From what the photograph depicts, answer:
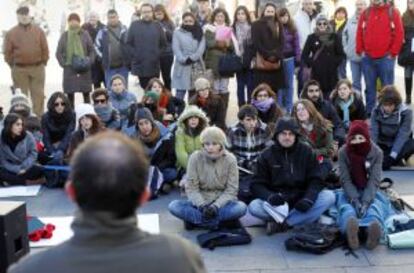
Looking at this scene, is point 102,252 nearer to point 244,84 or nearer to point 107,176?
point 107,176

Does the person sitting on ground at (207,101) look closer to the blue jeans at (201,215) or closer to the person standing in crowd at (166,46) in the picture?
the person standing in crowd at (166,46)

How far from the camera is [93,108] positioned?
7.87m

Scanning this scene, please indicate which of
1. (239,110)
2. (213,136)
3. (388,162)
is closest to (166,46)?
(239,110)

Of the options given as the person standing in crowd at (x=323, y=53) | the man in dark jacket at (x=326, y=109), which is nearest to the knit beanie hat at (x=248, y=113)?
the man in dark jacket at (x=326, y=109)

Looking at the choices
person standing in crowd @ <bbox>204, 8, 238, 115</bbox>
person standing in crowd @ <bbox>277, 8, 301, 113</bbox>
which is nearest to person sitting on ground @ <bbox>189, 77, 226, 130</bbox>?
person standing in crowd @ <bbox>204, 8, 238, 115</bbox>

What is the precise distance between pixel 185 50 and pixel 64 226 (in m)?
3.99

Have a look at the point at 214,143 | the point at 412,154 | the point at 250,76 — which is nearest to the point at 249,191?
the point at 214,143

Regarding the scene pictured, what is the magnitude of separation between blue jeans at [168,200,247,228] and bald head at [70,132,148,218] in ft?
13.4

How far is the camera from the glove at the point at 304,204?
566 centimetres

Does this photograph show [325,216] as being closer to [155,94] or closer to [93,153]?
[155,94]

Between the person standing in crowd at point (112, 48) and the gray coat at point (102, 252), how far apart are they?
8.39 meters

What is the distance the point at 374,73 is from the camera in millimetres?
9633

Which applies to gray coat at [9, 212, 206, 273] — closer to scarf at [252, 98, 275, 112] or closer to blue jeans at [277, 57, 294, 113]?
scarf at [252, 98, 275, 112]

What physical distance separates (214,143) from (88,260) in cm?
424
